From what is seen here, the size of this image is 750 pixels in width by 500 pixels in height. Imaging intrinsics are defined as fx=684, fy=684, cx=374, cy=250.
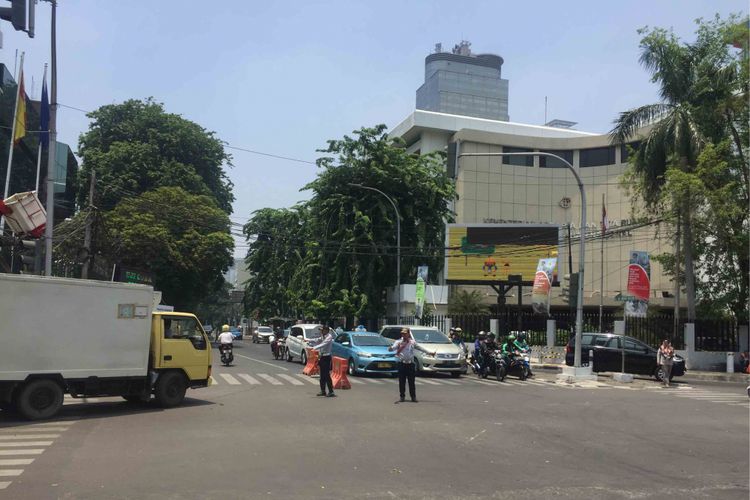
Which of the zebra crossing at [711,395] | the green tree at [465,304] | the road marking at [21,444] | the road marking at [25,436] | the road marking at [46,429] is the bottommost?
the zebra crossing at [711,395]

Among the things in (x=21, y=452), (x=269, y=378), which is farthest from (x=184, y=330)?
(x=269, y=378)

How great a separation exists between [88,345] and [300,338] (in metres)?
17.1

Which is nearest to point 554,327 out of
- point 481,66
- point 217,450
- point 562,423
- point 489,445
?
point 562,423

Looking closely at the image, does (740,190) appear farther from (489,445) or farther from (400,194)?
(489,445)

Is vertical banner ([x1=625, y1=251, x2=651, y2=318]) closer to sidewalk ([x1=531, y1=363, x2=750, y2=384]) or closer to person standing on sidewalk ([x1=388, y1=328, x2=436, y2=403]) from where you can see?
sidewalk ([x1=531, y1=363, x2=750, y2=384])

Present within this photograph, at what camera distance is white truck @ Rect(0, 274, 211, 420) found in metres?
12.2

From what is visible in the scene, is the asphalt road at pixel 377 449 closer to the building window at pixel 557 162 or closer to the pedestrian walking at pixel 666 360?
the pedestrian walking at pixel 666 360

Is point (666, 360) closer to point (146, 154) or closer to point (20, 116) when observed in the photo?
point (20, 116)

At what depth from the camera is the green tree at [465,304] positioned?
152ft

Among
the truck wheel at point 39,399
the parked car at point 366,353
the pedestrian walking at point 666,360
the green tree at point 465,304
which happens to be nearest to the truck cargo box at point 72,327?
the truck wheel at point 39,399

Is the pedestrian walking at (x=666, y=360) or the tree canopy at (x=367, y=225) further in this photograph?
the tree canopy at (x=367, y=225)

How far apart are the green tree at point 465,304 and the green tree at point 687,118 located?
582 inches

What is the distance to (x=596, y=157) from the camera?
211ft

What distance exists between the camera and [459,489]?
24.7 ft
